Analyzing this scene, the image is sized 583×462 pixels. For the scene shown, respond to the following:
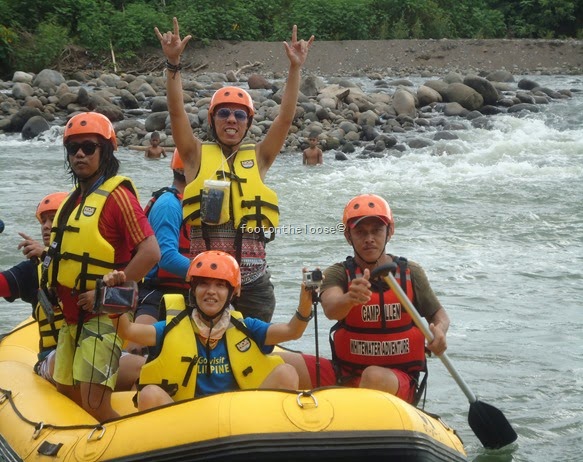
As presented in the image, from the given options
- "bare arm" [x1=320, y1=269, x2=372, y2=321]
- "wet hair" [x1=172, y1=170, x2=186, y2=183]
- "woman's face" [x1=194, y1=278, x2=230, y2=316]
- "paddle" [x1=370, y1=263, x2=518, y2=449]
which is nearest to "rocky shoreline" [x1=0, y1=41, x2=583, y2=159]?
"wet hair" [x1=172, y1=170, x2=186, y2=183]

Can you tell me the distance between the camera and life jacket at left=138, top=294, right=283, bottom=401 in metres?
3.88

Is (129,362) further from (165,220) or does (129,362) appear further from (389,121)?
(389,121)

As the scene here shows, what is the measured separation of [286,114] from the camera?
14.4ft

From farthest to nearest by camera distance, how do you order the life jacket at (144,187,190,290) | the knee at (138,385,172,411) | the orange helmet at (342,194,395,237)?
1. the life jacket at (144,187,190,290)
2. the orange helmet at (342,194,395,237)
3. the knee at (138,385,172,411)

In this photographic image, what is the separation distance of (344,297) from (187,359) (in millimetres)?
614

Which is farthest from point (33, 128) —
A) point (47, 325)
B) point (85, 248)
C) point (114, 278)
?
point (114, 278)

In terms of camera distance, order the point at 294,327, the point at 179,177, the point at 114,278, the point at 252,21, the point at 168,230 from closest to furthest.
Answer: the point at 114,278, the point at 294,327, the point at 168,230, the point at 179,177, the point at 252,21

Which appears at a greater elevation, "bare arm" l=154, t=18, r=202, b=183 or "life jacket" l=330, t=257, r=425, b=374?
"bare arm" l=154, t=18, r=202, b=183

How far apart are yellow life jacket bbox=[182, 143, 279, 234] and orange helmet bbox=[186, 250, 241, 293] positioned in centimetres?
45

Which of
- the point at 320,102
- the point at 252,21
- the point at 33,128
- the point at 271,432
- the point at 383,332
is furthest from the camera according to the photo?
the point at 252,21

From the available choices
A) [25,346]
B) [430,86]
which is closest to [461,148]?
[430,86]

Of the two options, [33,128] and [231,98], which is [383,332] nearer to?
[231,98]

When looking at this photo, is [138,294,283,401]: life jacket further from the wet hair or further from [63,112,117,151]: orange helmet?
the wet hair

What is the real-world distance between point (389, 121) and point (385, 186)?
4.89 meters
